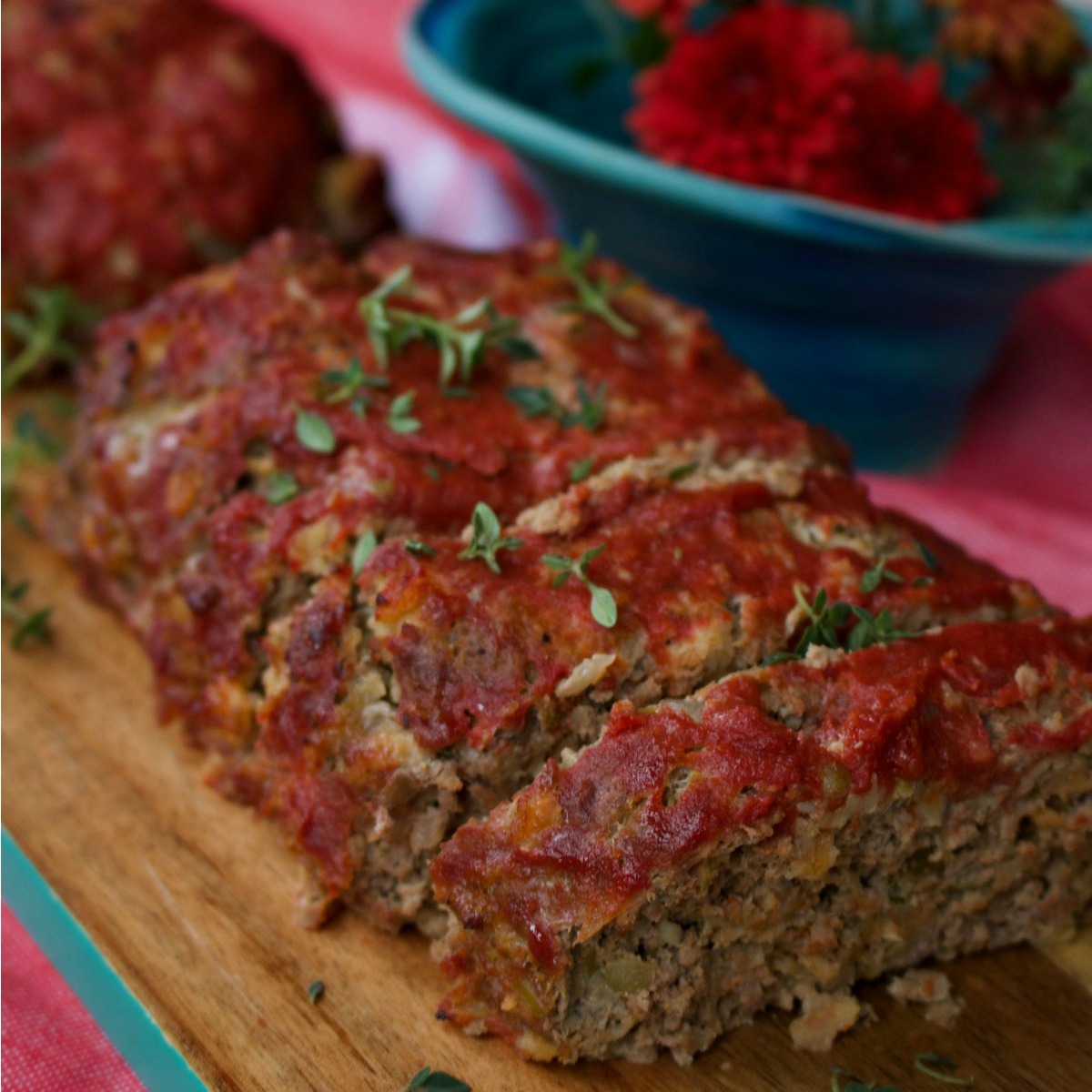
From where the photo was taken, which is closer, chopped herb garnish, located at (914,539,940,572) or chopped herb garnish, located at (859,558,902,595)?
chopped herb garnish, located at (859,558,902,595)

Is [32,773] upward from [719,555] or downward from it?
downward

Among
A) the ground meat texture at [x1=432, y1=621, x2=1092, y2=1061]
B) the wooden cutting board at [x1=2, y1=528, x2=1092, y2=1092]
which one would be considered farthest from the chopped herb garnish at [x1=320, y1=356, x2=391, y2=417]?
the ground meat texture at [x1=432, y1=621, x2=1092, y2=1061]

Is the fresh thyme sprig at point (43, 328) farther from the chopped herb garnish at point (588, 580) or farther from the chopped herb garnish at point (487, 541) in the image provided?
the chopped herb garnish at point (588, 580)

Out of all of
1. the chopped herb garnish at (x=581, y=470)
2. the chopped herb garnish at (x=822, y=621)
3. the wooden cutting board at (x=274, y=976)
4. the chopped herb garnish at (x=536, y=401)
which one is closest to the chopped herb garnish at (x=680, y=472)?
the chopped herb garnish at (x=581, y=470)

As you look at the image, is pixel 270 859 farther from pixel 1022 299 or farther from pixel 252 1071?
pixel 1022 299

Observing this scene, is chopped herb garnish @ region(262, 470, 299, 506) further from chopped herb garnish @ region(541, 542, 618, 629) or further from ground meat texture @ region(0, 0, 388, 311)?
ground meat texture @ region(0, 0, 388, 311)

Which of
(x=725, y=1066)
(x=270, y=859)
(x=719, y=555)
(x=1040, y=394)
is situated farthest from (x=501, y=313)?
(x=1040, y=394)

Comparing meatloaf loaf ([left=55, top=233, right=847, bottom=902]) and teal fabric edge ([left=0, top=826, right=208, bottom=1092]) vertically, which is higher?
meatloaf loaf ([left=55, top=233, right=847, bottom=902])

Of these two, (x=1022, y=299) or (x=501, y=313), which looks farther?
(x=1022, y=299)
